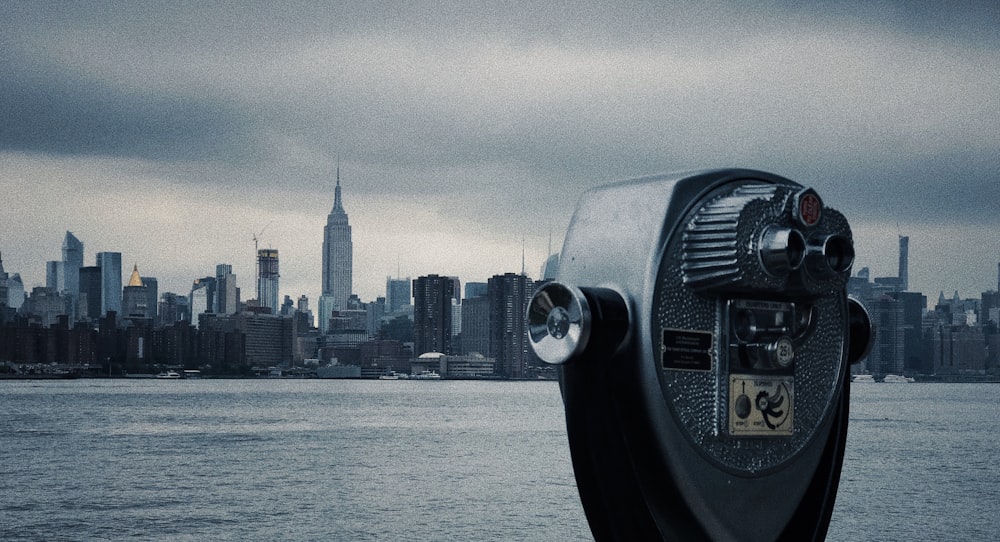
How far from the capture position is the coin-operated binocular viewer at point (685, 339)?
151 inches

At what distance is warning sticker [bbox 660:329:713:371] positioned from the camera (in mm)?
3850

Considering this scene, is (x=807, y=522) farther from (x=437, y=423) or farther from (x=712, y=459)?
(x=437, y=423)

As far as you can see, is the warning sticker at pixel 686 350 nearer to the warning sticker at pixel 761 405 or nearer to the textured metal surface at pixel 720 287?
the textured metal surface at pixel 720 287

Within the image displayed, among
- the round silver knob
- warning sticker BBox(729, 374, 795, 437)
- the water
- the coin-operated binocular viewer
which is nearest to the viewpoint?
the round silver knob

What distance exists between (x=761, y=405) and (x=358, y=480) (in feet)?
149

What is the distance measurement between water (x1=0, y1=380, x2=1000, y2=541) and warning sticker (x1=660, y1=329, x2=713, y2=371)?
1169 inches

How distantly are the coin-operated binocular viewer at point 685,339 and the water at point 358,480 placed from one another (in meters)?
29.5

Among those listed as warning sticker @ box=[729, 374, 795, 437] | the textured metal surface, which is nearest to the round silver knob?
the textured metal surface

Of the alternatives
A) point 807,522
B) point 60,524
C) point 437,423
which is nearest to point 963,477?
point 60,524

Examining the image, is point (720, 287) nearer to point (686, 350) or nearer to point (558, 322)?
point (686, 350)

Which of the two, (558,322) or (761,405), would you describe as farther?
(761,405)

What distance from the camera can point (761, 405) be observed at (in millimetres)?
4121

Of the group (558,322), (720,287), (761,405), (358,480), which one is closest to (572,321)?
(558,322)

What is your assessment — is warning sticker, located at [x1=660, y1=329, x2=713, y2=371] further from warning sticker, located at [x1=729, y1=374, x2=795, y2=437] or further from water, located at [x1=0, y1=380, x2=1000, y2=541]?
water, located at [x1=0, y1=380, x2=1000, y2=541]
